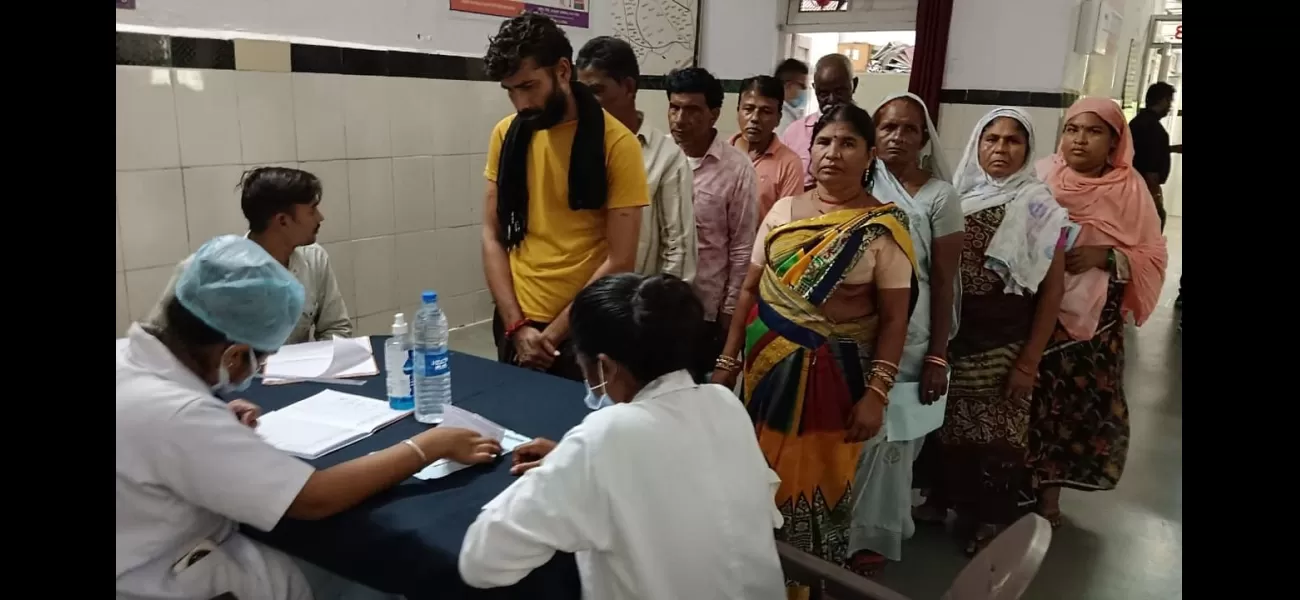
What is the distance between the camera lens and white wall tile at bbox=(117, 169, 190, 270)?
2.72m

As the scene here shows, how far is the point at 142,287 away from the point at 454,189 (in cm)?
144

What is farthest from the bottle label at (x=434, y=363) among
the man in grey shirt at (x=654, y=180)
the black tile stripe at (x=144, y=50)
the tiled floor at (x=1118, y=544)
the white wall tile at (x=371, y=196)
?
the white wall tile at (x=371, y=196)

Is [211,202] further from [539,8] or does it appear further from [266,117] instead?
[539,8]

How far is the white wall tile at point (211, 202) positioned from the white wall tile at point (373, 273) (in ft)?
1.88

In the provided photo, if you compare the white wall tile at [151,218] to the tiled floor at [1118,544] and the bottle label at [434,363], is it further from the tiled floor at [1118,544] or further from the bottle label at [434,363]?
the tiled floor at [1118,544]

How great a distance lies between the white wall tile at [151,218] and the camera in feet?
8.93

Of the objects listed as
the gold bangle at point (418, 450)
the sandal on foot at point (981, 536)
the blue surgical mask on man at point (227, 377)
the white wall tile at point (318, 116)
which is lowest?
the sandal on foot at point (981, 536)

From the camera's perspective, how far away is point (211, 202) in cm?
295

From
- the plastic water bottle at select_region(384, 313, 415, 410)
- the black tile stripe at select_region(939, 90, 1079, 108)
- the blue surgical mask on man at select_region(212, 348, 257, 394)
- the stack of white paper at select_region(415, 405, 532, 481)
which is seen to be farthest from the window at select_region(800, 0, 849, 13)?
the blue surgical mask on man at select_region(212, 348, 257, 394)

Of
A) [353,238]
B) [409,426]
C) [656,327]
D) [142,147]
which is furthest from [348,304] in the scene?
[656,327]

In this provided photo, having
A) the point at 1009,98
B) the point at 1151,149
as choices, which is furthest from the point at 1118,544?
the point at 1151,149

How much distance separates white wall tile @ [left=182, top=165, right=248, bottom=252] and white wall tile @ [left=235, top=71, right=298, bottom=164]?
11 cm

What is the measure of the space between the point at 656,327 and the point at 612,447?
0.66ft

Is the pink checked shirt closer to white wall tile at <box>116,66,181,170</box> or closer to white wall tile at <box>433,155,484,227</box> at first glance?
white wall tile at <box>433,155,484,227</box>
